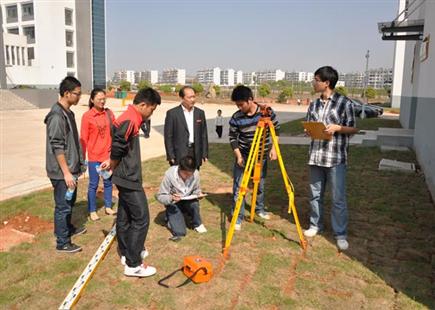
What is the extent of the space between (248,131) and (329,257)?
5.79 ft

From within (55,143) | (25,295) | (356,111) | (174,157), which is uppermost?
(356,111)

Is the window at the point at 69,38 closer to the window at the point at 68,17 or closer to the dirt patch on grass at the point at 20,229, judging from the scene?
the window at the point at 68,17

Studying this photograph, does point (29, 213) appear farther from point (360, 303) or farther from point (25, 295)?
point (360, 303)

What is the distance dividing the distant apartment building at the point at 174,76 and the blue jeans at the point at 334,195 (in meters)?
172

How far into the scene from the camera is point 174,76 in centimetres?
18362

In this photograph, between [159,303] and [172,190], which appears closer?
[159,303]

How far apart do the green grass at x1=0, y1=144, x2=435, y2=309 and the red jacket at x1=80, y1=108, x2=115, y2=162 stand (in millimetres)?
963

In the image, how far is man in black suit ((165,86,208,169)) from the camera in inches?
197

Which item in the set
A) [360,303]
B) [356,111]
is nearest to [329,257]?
[360,303]

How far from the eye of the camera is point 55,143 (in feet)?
12.8

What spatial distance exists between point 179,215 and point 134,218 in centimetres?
116

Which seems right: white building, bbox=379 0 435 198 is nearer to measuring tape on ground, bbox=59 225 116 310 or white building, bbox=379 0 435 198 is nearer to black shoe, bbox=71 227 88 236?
measuring tape on ground, bbox=59 225 116 310

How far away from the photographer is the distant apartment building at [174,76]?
17938 cm

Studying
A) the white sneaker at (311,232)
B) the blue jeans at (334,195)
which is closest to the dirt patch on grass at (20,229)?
the white sneaker at (311,232)
